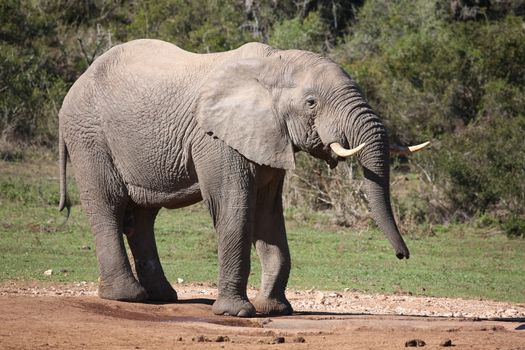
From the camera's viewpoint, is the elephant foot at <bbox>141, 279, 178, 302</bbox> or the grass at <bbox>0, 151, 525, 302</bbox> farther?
the grass at <bbox>0, 151, 525, 302</bbox>

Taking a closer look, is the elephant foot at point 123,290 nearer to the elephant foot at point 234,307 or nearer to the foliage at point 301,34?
the elephant foot at point 234,307

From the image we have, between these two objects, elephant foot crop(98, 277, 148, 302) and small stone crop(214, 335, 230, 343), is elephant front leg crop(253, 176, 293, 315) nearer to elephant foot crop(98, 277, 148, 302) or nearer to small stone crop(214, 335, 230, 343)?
elephant foot crop(98, 277, 148, 302)

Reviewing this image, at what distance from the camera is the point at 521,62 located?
2298cm

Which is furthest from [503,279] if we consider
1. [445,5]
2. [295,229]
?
[445,5]

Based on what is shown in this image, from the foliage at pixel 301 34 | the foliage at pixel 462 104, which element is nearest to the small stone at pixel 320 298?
the foliage at pixel 462 104

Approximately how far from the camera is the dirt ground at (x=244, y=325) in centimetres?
891

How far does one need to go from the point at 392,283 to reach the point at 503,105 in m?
8.33

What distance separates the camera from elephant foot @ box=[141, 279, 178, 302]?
38.3 ft

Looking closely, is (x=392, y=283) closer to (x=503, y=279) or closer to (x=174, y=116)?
(x=503, y=279)

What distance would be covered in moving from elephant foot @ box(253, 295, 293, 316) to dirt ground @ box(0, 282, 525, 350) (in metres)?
0.11

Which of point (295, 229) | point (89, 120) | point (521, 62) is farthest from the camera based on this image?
point (521, 62)

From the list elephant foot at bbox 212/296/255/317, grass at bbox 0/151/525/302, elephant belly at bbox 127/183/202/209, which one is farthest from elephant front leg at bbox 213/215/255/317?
grass at bbox 0/151/525/302

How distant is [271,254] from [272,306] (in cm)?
45

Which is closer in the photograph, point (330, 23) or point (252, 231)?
point (252, 231)
